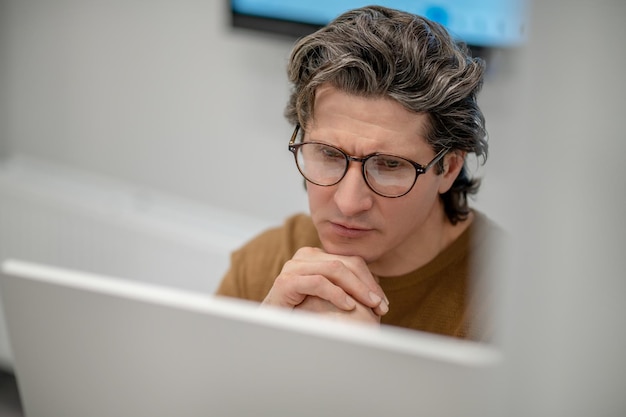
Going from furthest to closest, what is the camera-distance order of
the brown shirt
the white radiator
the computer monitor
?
the white radiator
the brown shirt
the computer monitor

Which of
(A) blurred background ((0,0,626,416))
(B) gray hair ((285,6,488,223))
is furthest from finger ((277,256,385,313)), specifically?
(A) blurred background ((0,0,626,416))

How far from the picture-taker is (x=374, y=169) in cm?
116

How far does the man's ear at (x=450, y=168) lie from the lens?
1.24 meters

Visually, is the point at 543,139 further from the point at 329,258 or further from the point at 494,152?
the point at 494,152

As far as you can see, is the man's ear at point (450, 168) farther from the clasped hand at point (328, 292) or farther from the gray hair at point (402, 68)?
the clasped hand at point (328, 292)

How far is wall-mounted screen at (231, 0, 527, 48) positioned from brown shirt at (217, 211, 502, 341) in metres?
0.53

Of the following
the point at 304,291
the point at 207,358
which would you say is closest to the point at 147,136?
the point at 304,291

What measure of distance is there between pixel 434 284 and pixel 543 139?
2.43 feet

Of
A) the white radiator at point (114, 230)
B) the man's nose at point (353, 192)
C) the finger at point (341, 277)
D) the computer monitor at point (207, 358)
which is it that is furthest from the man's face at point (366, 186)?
the white radiator at point (114, 230)

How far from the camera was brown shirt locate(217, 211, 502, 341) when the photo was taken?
47.5 inches

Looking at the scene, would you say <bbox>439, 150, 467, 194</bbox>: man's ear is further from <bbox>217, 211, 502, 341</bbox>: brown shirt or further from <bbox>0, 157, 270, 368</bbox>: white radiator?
<bbox>0, 157, 270, 368</bbox>: white radiator

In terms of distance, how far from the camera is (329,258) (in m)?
1.15

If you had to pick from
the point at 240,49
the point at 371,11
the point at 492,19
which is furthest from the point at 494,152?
the point at 240,49

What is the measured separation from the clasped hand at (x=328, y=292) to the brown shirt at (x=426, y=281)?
116 mm
